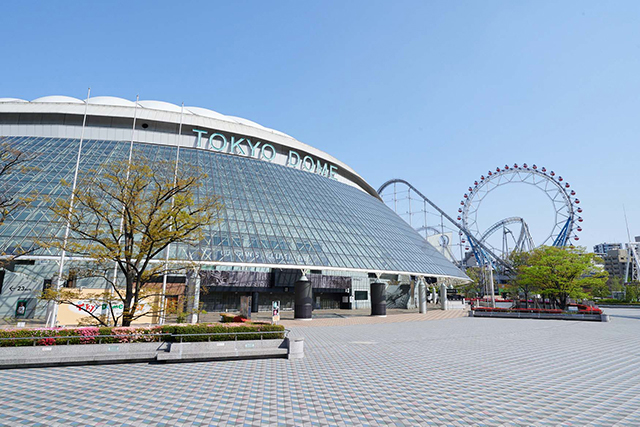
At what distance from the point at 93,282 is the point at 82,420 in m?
23.8

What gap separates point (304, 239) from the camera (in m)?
33.3

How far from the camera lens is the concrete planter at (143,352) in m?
13.3

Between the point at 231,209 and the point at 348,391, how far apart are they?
24819 millimetres

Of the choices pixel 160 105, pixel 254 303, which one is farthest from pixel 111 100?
pixel 254 303

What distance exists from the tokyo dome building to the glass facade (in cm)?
12

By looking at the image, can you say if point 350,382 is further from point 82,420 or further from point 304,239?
point 304,239

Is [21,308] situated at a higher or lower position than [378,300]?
lower

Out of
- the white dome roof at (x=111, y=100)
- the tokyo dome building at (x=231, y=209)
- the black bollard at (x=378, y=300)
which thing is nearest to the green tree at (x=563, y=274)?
the tokyo dome building at (x=231, y=209)

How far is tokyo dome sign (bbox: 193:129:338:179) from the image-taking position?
4206cm

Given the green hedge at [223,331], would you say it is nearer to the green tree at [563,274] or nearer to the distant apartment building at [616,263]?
the green tree at [563,274]

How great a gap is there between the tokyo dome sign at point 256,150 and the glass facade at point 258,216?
51.4 inches

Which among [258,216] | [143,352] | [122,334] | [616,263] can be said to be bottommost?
[143,352]

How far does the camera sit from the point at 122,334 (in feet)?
49.6

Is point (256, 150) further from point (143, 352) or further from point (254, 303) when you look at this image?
point (143, 352)
